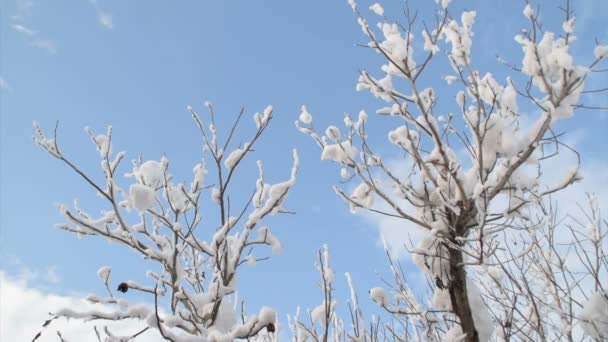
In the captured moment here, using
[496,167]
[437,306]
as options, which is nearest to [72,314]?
[437,306]

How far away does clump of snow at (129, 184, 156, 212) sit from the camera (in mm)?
2352

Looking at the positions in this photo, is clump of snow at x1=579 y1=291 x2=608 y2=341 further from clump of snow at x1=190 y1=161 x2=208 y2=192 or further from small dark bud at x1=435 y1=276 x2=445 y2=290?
clump of snow at x1=190 y1=161 x2=208 y2=192

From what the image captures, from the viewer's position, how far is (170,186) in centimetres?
315

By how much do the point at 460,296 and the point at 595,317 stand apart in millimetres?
1219

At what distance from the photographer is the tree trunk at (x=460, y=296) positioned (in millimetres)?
2531

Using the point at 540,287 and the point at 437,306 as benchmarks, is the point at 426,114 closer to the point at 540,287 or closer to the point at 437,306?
the point at 437,306

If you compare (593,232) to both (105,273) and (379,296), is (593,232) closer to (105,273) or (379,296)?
(379,296)

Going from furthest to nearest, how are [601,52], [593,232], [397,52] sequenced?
1. [593,232]
2. [397,52]
3. [601,52]

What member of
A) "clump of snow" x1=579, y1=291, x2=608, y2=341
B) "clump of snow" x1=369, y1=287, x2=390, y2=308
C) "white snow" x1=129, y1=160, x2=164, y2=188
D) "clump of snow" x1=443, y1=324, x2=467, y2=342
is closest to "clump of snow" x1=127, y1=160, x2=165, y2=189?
"white snow" x1=129, y1=160, x2=164, y2=188

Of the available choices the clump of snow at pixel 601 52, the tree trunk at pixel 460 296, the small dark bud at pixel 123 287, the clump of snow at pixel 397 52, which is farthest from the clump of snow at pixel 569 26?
the small dark bud at pixel 123 287

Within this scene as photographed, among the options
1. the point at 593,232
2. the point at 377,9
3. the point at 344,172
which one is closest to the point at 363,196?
the point at 344,172

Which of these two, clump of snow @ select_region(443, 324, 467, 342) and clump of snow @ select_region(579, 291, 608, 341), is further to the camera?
clump of snow @ select_region(579, 291, 608, 341)

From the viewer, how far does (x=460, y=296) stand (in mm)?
2635

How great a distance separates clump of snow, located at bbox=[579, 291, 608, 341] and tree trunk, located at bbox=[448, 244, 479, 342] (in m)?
1.11
